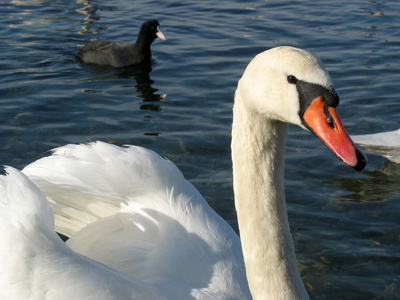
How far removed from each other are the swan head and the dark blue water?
89.8 inches

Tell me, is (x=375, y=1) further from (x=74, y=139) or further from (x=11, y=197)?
(x=11, y=197)

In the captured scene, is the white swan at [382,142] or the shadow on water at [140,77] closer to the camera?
the white swan at [382,142]

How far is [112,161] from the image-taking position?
3.74 meters

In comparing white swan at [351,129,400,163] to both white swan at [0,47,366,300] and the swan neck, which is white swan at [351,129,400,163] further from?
the swan neck

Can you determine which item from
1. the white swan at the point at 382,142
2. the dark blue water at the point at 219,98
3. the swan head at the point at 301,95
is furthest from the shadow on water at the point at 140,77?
the swan head at the point at 301,95

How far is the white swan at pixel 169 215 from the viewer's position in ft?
8.87

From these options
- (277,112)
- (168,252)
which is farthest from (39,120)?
(277,112)

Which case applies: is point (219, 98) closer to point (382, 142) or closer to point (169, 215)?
point (382, 142)

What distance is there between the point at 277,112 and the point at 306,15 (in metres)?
10.2

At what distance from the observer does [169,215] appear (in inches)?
149

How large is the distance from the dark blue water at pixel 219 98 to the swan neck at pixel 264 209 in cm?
172

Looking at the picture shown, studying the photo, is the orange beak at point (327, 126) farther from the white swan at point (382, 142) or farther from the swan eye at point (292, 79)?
the white swan at point (382, 142)

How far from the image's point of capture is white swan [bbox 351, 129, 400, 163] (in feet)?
21.7

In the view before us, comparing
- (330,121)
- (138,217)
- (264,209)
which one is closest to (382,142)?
(138,217)
